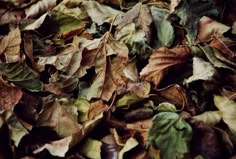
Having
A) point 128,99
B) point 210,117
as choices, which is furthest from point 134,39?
point 210,117

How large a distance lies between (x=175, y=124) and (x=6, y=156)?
387mm

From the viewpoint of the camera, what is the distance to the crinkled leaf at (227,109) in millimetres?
1165

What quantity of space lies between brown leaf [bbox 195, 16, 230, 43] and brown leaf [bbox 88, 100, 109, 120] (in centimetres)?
30

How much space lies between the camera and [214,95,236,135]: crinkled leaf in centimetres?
117

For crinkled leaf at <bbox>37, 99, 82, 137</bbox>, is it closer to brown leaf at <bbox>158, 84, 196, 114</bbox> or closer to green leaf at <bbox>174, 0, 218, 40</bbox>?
brown leaf at <bbox>158, 84, 196, 114</bbox>

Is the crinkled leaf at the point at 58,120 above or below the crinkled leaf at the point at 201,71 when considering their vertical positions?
below

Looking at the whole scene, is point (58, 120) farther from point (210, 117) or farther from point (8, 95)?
point (210, 117)

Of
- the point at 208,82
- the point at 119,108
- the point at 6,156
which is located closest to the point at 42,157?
the point at 6,156

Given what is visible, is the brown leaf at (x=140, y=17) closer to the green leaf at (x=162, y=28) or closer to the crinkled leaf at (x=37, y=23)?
the green leaf at (x=162, y=28)

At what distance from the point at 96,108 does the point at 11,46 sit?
0.29 metres

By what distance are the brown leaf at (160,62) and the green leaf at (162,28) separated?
0.21ft

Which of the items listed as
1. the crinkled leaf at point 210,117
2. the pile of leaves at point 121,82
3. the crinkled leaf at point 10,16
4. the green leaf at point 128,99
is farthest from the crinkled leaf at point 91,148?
the crinkled leaf at point 10,16

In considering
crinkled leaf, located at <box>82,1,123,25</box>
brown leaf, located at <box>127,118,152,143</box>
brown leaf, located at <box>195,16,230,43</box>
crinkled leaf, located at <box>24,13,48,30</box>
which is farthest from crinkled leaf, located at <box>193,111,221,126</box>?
crinkled leaf, located at <box>24,13,48,30</box>

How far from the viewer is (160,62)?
50.2 inches
